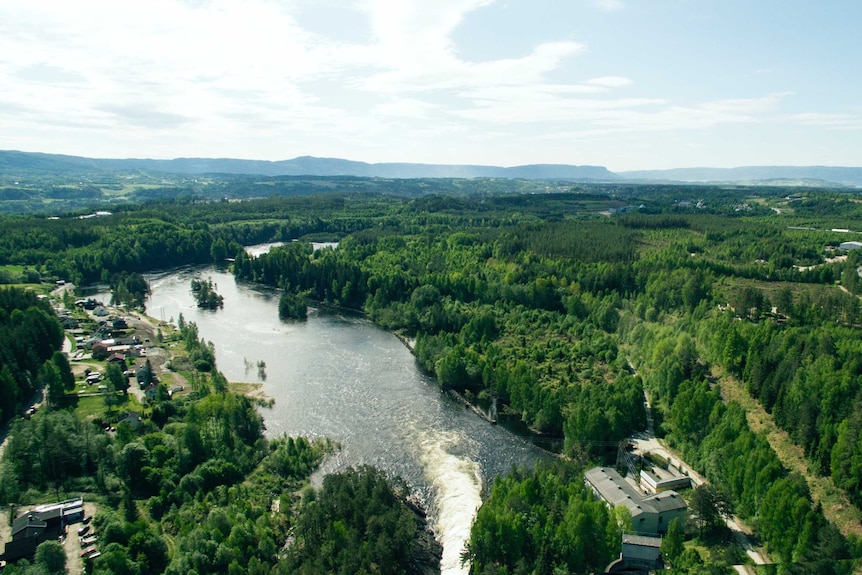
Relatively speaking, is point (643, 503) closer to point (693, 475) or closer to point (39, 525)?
point (693, 475)

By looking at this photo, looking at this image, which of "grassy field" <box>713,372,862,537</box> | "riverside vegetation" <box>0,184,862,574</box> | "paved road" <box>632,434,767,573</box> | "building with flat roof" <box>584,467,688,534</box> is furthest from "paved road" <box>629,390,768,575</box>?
"grassy field" <box>713,372,862,537</box>

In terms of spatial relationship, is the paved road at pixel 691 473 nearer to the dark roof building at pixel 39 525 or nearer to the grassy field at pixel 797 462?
the grassy field at pixel 797 462

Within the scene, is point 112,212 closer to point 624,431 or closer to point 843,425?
point 624,431

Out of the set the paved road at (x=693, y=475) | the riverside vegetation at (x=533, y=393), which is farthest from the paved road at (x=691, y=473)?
the riverside vegetation at (x=533, y=393)

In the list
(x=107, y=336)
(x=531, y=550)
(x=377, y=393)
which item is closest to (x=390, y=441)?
(x=377, y=393)

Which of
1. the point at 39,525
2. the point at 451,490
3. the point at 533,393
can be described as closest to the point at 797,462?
the point at 533,393

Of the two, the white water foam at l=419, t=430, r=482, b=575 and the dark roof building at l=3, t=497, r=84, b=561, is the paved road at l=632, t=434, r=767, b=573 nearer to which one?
the white water foam at l=419, t=430, r=482, b=575
